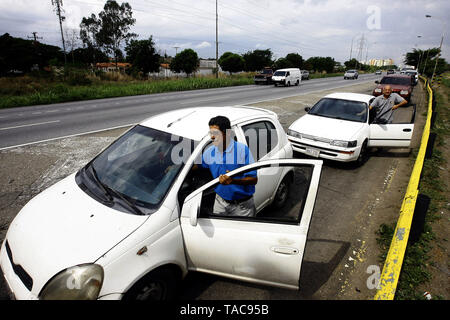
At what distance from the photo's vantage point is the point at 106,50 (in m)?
48.9

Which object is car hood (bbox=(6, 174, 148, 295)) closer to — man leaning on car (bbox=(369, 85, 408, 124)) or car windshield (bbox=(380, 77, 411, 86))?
man leaning on car (bbox=(369, 85, 408, 124))

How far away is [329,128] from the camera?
6414 millimetres

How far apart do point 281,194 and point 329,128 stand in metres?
3.09

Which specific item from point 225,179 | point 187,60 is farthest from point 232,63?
point 225,179

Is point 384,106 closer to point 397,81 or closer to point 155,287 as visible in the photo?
point 155,287

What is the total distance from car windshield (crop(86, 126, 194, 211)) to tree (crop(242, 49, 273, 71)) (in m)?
64.3

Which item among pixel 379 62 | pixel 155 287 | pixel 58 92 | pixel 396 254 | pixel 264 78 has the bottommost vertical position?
pixel 396 254

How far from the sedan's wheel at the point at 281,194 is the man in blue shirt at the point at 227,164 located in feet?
4.54

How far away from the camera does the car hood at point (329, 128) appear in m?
6.09

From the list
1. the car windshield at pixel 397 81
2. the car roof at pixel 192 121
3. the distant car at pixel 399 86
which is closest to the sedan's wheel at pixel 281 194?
the car roof at pixel 192 121


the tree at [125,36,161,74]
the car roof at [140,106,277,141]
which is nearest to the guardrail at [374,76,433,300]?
the car roof at [140,106,277,141]

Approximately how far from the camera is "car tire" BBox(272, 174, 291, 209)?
4.06m

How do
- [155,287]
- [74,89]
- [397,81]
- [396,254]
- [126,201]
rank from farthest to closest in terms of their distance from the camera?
[74,89]
[397,81]
[396,254]
[126,201]
[155,287]
